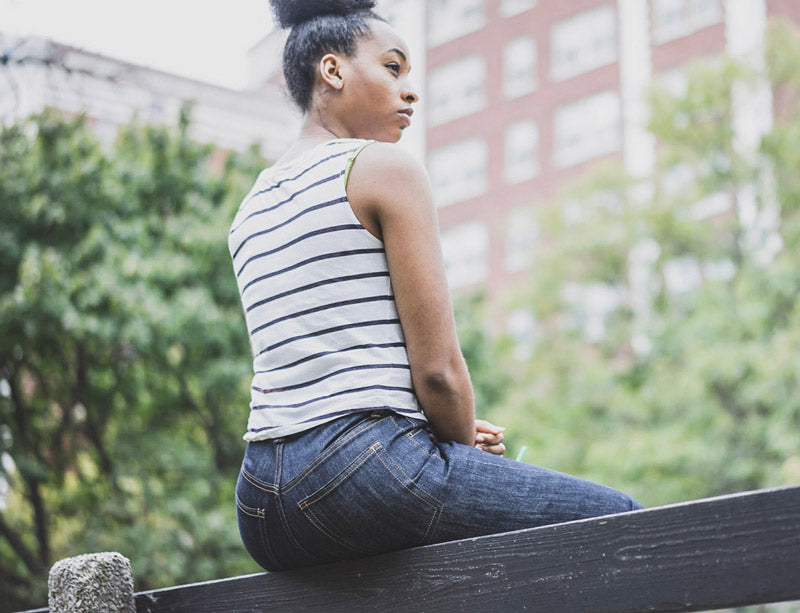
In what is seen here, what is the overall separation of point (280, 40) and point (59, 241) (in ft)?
27.6

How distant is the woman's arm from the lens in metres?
2.08

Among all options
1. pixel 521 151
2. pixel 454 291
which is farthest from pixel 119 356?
pixel 521 151

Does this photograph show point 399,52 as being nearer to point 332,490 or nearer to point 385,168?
point 385,168

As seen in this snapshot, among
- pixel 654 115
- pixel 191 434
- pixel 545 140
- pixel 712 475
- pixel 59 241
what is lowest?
pixel 712 475

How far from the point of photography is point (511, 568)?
1.90 m

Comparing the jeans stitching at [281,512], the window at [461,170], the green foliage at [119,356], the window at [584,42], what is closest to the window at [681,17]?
the window at [584,42]

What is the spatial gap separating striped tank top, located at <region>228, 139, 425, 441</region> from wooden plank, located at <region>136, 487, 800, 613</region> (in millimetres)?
305

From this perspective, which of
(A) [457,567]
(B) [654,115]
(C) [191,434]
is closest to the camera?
(A) [457,567]

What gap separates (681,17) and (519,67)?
592 cm

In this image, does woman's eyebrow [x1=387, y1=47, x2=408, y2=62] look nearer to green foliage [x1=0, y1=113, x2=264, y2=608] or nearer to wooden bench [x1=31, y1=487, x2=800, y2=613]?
wooden bench [x1=31, y1=487, x2=800, y2=613]

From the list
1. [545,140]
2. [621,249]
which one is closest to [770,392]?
[621,249]

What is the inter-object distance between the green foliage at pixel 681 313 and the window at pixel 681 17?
954 centimetres

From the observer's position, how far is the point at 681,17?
2809 cm

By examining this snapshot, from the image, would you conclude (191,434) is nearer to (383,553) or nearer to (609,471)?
(609,471)
